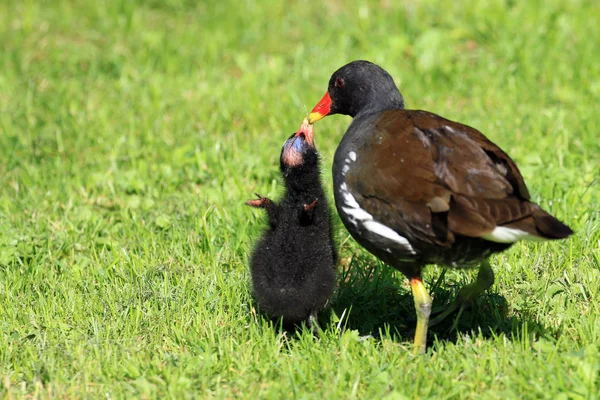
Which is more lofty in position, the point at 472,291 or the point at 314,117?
the point at 314,117

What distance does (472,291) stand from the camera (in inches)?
162

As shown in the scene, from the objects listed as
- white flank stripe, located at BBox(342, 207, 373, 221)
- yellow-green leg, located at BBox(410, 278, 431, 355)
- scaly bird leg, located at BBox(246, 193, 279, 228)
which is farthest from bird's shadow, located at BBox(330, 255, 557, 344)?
white flank stripe, located at BBox(342, 207, 373, 221)

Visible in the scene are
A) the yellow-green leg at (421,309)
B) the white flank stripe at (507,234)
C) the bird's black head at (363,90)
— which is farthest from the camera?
the bird's black head at (363,90)

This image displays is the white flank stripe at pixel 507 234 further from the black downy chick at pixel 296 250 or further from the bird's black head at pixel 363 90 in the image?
the bird's black head at pixel 363 90

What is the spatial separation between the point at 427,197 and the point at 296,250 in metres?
0.83

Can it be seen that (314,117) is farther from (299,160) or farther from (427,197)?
(427,197)

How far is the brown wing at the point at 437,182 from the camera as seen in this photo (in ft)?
11.2

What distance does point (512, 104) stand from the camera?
262 inches

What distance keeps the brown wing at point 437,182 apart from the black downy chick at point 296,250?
38cm

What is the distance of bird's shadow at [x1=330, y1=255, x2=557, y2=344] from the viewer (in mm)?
4035

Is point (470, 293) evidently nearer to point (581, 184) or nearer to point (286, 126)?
point (581, 184)

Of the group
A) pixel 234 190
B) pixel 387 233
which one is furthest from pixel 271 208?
pixel 234 190

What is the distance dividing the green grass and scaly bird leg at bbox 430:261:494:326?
93mm

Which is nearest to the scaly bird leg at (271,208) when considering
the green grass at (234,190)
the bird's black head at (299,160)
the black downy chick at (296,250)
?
the black downy chick at (296,250)
